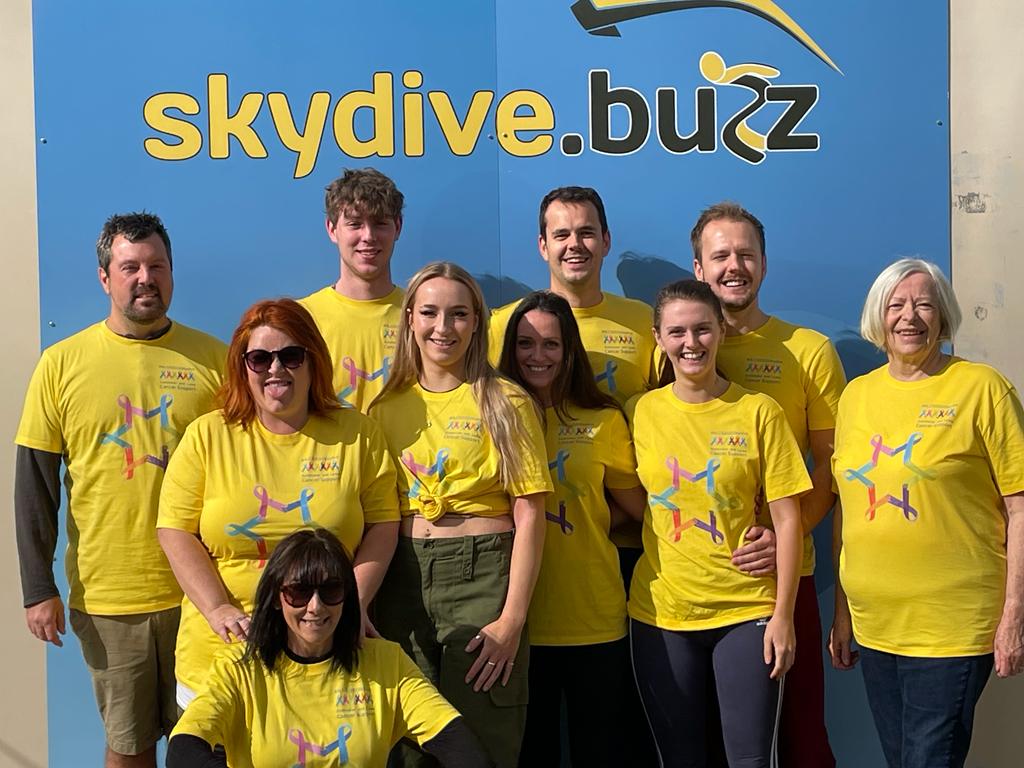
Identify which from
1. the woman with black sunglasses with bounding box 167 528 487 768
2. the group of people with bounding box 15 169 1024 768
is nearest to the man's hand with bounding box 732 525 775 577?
the group of people with bounding box 15 169 1024 768

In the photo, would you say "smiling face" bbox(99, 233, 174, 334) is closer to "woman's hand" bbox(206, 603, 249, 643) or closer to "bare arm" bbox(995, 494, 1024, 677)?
"woman's hand" bbox(206, 603, 249, 643)

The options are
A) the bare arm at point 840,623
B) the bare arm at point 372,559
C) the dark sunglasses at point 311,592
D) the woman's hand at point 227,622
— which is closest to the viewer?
Answer: the dark sunglasses at point 311,592

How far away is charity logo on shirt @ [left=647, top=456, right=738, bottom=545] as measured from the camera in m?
2.82

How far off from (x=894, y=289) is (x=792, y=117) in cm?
110

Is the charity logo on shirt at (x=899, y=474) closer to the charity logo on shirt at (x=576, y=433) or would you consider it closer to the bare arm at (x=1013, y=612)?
the bare arm at (x=1013, y=612)

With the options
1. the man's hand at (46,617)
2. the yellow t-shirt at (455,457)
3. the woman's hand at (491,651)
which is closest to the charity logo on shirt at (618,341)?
the yellow t-shirt at (455,457)

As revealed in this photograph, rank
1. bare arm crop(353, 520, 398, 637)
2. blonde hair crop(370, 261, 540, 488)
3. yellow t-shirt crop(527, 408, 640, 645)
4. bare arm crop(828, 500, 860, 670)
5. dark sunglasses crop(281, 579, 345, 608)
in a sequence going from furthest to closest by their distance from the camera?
bare arm crop(828, 500, 860, 670)
yellow t-shirt crop(527, 408, 640, 645)
blonde hair crop(370, 261, 540, 488)
bare arm crop(353, 520, 398, 637)
dark sunglasses crop(281, 579, 345, 608)

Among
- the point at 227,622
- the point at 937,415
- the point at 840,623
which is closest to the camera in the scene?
the point at 227,622

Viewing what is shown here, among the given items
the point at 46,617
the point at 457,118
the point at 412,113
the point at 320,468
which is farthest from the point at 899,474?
the point at 46,617

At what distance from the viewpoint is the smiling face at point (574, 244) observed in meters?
3.23

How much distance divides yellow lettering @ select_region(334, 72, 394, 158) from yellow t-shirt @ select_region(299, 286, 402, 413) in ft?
2.12

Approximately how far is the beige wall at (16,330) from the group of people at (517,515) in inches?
26.7

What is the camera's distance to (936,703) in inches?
104

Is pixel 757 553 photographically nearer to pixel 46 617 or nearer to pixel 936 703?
pixel 936 703
